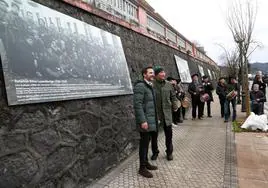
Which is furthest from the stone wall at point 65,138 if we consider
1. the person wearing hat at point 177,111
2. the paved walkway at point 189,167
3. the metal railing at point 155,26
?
the metal railing at point 155,26

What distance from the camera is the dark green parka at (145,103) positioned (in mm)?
4641

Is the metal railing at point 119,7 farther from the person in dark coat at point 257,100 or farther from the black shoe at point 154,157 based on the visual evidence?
the person in dark coat at point 257,100

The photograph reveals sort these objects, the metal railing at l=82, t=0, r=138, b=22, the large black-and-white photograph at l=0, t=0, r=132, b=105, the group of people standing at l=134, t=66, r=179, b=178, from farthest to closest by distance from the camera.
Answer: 1. the metal railing at l=82, t=0, r=138, b=22
2. the group of people standing at l=134, t=66, r=179, b=178
3. the large black-and-white photograph at l=0, t=0, r=132, b=105

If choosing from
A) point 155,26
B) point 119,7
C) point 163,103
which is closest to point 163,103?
point 163,103

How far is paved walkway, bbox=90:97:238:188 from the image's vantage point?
14.3 ft

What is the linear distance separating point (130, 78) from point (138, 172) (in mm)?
2489

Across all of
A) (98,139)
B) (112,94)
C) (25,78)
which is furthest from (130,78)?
(25,78)

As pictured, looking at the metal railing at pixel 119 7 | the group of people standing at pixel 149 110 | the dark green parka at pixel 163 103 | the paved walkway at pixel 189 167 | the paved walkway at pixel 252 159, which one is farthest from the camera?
the metal railing at pixel 119 7

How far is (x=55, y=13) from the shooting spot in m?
4.27

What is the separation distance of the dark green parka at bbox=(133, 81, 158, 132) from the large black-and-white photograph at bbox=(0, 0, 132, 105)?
70 centimetres

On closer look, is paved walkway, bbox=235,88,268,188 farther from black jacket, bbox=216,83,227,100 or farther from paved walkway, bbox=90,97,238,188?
black jacket, bbox=216,83,227,100

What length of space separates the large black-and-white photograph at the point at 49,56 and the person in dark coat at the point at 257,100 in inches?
227

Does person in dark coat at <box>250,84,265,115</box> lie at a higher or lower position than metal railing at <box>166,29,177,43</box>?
lower

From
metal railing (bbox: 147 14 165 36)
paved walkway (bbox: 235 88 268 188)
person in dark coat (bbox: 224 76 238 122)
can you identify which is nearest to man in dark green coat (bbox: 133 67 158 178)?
paved walkway (bbox: 235 88 268 188)
